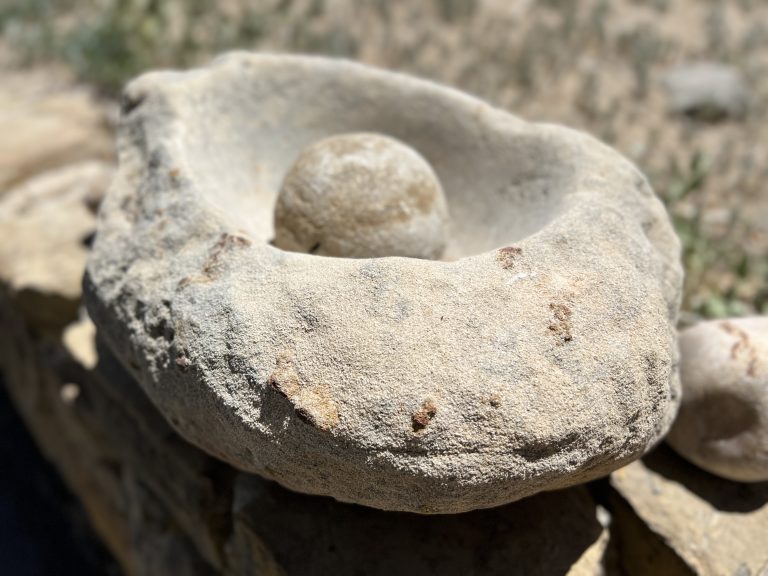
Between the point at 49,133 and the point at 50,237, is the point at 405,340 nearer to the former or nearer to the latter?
the point at 50,237

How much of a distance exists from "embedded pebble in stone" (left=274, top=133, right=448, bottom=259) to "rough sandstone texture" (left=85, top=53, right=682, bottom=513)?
0.73 ft

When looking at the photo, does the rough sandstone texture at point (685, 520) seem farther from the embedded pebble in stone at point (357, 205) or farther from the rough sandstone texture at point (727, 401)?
the embedded pebble in stone at point (357, 205)

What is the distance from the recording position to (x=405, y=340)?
4.63ft

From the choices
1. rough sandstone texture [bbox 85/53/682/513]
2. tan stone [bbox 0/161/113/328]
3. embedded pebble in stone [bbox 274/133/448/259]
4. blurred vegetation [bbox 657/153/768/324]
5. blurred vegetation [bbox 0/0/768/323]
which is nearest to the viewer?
rough sandstone texture [bbox 85/53/682/513]

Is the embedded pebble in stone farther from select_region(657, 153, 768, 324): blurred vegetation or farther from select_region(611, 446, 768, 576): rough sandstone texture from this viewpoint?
select_region(657, 153, 768, 324): blurred vegetation

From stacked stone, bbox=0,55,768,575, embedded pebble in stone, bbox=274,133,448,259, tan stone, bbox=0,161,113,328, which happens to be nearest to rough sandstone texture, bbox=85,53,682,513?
stacked stone, bbox=0,55,768,575

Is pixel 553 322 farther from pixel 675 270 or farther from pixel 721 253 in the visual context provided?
pixel 721 253

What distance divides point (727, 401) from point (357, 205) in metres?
1.08

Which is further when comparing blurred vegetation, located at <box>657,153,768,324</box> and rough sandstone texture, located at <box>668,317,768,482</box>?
blurred vegetation, located at <box>657,153,768,324</box>

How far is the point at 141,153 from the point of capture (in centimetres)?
202

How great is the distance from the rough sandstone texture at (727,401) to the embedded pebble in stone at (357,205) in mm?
802

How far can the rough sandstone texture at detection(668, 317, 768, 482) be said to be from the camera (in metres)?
1.83

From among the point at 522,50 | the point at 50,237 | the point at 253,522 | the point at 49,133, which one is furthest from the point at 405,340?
the point at 522,50

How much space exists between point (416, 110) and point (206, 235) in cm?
99
